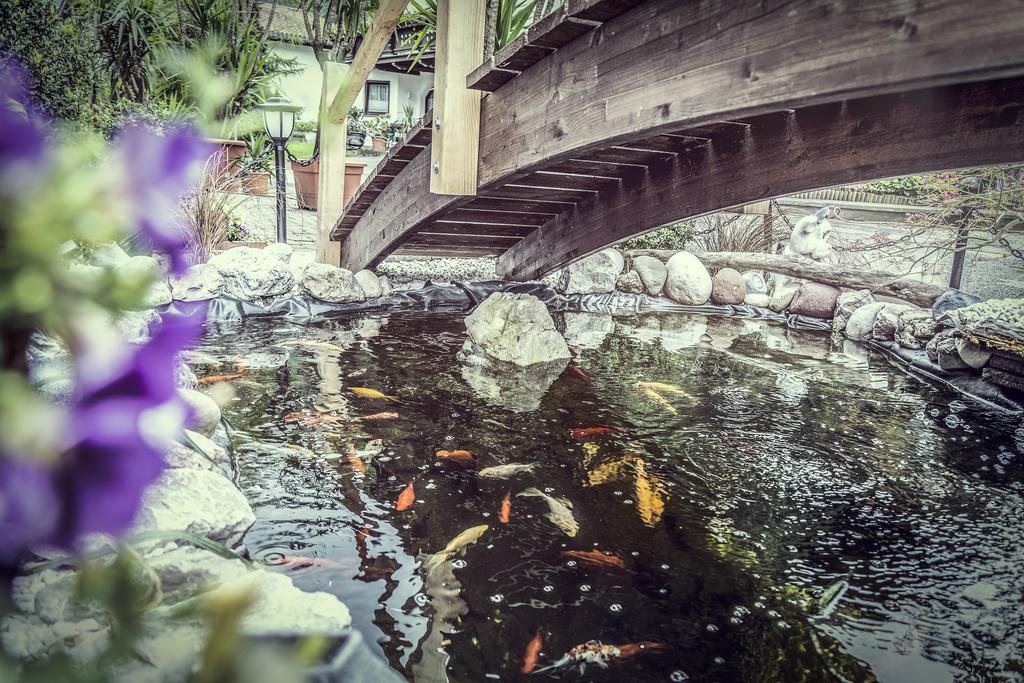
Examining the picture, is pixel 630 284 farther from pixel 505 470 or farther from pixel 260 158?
pixel 505 470

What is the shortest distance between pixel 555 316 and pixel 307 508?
505 centimetres

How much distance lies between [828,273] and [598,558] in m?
7.10

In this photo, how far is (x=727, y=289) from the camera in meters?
8.69

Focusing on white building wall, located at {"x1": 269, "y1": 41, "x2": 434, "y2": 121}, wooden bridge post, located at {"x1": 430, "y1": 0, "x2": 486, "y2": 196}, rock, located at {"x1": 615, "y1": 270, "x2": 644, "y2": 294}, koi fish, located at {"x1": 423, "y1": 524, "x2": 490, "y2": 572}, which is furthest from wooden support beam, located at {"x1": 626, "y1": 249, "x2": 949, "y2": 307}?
white building wall, located at {"x1": 269, "y1": 41, "x2": 434, "y2": 121}

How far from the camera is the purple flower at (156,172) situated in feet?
1.13

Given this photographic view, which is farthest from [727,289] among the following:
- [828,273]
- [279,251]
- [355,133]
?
[355,133]

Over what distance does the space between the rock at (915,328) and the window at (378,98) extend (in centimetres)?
1821

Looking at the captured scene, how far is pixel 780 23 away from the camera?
2.38 meters

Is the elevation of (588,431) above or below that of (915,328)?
below

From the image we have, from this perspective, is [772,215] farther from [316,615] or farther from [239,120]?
[316,615]

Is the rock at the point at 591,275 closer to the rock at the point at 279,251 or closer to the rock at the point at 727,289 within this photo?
the rock at the point at 727,289

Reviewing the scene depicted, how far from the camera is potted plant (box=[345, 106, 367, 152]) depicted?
15.6 metres

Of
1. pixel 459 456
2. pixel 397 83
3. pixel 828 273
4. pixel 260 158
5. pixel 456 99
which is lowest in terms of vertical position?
pixel 459 456

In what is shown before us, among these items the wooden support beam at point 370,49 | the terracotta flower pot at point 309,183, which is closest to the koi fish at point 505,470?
the wooden support beam at point 370,49
